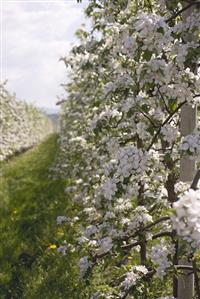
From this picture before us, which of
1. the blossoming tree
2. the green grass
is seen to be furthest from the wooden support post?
the green grass

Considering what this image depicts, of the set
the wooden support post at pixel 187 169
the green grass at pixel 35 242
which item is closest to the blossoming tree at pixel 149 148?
the wooden support post at pixel 187 169

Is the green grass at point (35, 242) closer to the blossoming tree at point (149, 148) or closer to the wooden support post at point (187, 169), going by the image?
the blossoming tree at point (149, 148)

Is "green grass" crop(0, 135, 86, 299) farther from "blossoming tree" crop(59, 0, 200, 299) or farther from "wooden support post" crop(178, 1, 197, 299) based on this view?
"wooden support post" crop(178, 1, 197, 299)

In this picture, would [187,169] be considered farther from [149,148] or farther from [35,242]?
[35,242]

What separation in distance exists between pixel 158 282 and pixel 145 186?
96cm

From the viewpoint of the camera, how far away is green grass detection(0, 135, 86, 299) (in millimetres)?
6719

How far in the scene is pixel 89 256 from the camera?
4391 mm

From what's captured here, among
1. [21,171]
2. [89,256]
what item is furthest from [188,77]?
[21,171]

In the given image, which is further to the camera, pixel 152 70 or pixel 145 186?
pixel 145 186

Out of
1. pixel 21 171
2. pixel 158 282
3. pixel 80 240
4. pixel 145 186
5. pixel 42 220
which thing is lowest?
A: pixel 158 282

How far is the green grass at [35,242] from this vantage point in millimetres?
6719

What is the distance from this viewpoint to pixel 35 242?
869 centimetres

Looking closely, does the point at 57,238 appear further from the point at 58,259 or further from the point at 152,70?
the point at 152,70

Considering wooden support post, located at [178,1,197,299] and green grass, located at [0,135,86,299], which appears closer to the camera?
wooden support post, located at [178,1,197,299]
